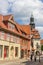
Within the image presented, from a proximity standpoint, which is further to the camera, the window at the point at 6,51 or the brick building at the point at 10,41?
the window at the point at 6,51

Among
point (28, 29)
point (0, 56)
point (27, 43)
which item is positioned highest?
point (28, 29)

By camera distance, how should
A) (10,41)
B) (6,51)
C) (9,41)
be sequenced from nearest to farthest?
(6,51) < (9,41) < (10,41)

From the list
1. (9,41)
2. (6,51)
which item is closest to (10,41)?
(9,41)

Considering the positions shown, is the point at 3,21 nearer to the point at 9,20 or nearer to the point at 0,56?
the point at 9,20

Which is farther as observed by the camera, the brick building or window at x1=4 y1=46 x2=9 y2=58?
window at x1=4 y1=46 x2=9 y2=58

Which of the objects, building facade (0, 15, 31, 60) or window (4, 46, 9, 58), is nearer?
building facade (0, 15, 31, 60)

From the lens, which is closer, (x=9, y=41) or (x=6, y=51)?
(x=6, y=51)

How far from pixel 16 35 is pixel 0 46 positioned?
10867mm

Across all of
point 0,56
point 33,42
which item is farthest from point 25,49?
point 33,42

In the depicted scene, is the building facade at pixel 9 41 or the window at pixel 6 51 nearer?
the building facade at pixel 9 41

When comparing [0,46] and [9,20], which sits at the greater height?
[9,20]

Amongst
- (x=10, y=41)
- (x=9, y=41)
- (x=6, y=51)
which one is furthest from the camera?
(x=10, y=41)

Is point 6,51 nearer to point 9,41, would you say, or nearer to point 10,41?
point 9,41

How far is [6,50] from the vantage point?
49.9 meters
